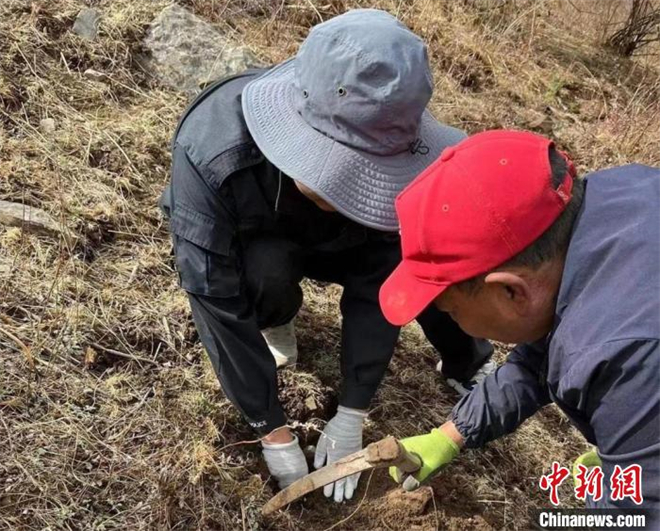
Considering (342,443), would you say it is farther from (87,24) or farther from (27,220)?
(87,24)

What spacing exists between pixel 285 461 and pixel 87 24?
206 cm

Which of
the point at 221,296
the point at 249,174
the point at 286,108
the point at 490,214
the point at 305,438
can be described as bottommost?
the point at 305,438

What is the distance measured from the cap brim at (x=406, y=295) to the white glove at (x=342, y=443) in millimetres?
661

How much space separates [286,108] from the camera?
1.49m

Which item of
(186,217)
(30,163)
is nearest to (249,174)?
(186,217)

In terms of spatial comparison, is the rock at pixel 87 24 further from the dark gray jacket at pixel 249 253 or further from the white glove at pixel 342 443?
the white glove at pixel 342 443

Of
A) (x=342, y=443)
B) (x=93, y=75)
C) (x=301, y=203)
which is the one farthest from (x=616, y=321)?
(x=93, y=75)

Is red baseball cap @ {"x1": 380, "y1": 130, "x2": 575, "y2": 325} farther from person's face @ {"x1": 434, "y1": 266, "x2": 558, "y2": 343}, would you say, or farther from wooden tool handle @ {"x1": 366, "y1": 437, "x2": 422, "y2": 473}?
wooden tool handle @ {"x1": 366, "y1": 437, "x2": 422, "y2": 473}

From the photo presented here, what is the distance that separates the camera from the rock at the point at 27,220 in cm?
224

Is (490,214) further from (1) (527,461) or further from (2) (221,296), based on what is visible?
(1) (527,461)

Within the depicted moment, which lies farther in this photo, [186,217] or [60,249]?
[60,249]

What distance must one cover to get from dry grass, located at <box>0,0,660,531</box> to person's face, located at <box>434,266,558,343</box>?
2.56 ft

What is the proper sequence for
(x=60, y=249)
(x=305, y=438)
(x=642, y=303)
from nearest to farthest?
(x=642, y=303), (x=305, y=438), (x=60, y=249)

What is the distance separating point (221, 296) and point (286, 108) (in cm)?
46
